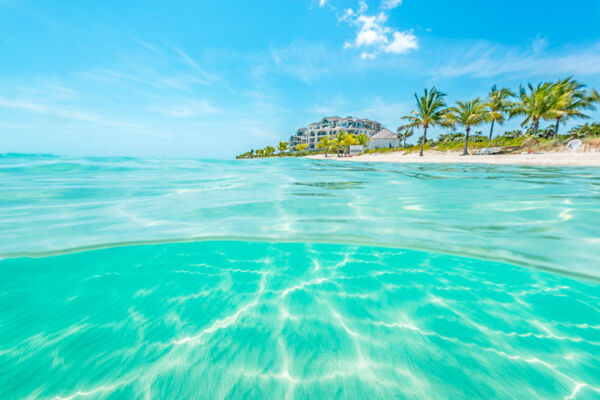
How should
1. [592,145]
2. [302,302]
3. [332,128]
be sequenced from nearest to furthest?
[302,302] < [592,145] < [332,128]

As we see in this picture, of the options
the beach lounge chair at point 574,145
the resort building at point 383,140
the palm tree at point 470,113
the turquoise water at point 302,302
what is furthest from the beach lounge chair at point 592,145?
the resort building at point 383,140

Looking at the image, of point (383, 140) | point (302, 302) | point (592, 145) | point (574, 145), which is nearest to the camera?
point (302, 302)

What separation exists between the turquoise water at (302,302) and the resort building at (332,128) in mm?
60995

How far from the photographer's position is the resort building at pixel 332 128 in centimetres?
6669

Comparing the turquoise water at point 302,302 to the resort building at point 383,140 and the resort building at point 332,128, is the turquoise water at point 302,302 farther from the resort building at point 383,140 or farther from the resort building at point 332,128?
the resort building at point 332,128

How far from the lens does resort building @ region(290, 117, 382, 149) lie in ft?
219

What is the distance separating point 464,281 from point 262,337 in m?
2.37

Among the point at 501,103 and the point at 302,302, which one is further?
the point at 501,103

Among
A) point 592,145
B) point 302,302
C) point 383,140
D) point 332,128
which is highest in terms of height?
point 332,128

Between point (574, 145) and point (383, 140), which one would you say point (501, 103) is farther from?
point (383, 140)

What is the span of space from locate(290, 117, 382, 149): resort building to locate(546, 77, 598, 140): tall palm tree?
42.0 meters

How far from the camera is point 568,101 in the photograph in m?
24.3

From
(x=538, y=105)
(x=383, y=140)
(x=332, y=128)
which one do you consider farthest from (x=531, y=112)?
(x=332, y=128)

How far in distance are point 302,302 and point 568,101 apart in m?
37.7
